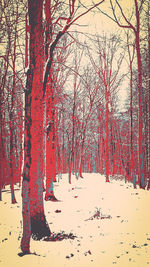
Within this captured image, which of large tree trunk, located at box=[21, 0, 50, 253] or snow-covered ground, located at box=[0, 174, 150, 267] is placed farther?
large tree trunk, located at box=[21, 0, 50, 253]

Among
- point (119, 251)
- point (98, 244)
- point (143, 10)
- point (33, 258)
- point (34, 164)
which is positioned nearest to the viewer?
point (33, 258)

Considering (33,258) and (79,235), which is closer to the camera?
(33,258)

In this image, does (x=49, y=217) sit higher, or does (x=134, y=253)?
(x=134, y=253)

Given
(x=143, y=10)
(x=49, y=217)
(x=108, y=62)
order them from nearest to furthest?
(x=49, y=217) → (x=143, y=10) → (x=108, y=62)

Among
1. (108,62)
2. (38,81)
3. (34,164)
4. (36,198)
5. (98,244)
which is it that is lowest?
(98,244)

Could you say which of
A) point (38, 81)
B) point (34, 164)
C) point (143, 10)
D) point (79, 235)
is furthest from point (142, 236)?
point (143, 10)

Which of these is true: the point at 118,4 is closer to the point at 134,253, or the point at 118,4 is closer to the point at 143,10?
the point at 143,10

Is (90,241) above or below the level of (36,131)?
below

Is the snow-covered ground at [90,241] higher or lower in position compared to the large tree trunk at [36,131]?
lower

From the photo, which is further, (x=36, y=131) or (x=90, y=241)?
(x=36, y=131)

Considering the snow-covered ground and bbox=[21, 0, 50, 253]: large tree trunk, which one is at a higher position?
bbox=[21, 0, 50, 253]: large tree trunk

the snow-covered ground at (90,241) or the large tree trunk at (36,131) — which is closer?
the snow-covered ground at (90,241)

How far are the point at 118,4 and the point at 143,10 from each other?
243 cm

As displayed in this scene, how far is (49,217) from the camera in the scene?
22.4 feet
